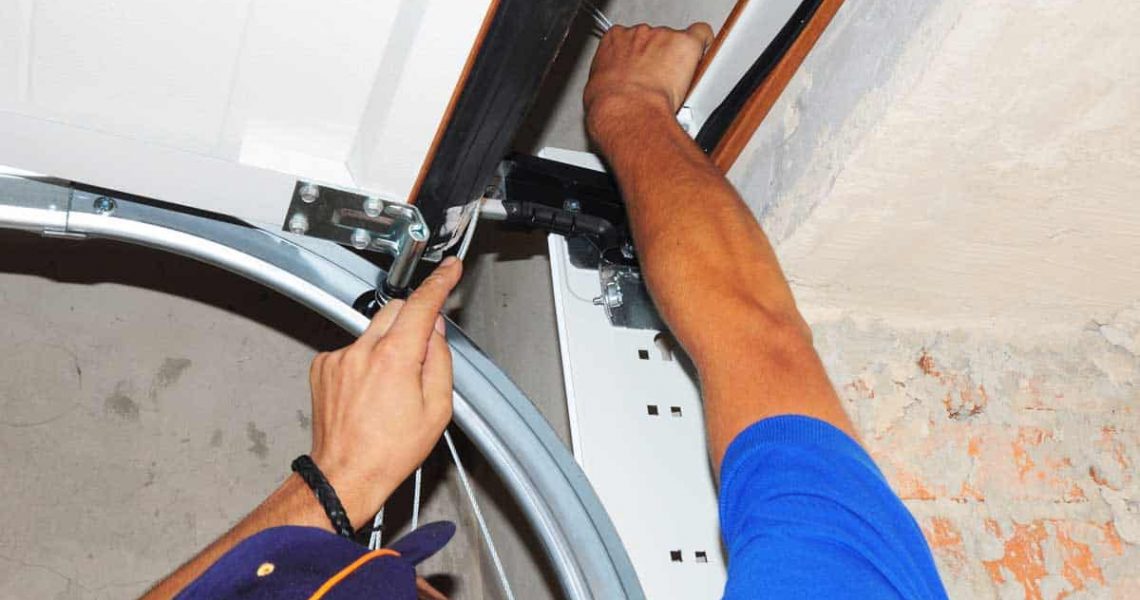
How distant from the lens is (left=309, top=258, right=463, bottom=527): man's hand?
78cm

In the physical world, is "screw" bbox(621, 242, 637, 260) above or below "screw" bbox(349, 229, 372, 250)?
below

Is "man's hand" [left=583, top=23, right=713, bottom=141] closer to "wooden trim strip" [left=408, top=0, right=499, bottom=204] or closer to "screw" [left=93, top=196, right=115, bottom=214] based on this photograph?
"wooden trim strip" [left=408, top=0, right=499, bottom=204]

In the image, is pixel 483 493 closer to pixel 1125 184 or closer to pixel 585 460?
pixel 585 460

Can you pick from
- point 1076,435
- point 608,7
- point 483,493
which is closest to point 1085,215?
point 1076,435

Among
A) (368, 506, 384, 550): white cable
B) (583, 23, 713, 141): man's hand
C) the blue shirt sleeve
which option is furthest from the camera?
(583, 23, 713, 141): man's hand

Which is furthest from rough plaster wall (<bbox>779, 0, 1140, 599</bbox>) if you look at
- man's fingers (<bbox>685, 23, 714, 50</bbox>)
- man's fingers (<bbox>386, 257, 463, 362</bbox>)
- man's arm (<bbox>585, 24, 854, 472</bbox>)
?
man's fingers (<bbox>386, 257, 463, 362</bbox>)

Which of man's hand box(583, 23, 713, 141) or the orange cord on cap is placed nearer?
the orange cord on cap

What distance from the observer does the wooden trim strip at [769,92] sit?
3.03 feet

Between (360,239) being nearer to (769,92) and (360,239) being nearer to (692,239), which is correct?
(692,239)

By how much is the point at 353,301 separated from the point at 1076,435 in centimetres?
84

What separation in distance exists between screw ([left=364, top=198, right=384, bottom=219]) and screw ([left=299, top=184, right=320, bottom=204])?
4 cm

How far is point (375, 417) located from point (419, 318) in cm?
8

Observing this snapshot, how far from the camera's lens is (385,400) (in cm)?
78

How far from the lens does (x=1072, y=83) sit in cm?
79
